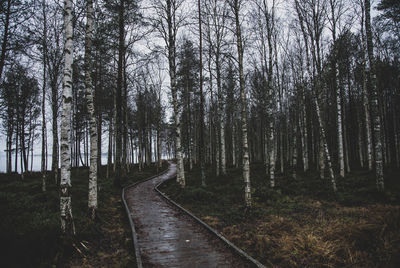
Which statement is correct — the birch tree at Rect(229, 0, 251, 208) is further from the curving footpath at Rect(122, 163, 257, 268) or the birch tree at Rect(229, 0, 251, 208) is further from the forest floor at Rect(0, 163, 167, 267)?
the forest floor at Rect(0, 163, 167, 267)

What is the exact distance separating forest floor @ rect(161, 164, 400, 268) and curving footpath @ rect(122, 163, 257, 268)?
0.67 meters

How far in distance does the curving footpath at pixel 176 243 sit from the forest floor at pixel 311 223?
0.67 m

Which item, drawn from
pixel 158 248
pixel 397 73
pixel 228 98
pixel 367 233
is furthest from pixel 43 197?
pixel 397 73

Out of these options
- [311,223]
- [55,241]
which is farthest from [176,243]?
[311,223]

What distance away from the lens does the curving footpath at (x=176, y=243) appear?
185 inches

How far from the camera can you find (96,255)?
5.36 m

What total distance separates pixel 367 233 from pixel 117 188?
13.0 m

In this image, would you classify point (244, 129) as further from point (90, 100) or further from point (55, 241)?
point (55, 241)

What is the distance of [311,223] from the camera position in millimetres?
6957

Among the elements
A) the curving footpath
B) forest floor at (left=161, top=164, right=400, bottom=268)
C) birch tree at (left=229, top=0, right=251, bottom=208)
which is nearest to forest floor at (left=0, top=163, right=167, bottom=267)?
the curving footpath

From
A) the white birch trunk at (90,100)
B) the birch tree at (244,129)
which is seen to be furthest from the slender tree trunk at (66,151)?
the birch tree at (244,129)

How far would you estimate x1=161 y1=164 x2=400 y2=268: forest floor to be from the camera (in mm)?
4672

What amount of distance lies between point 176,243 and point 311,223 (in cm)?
444

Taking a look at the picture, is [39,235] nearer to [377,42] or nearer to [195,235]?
[195,235]
